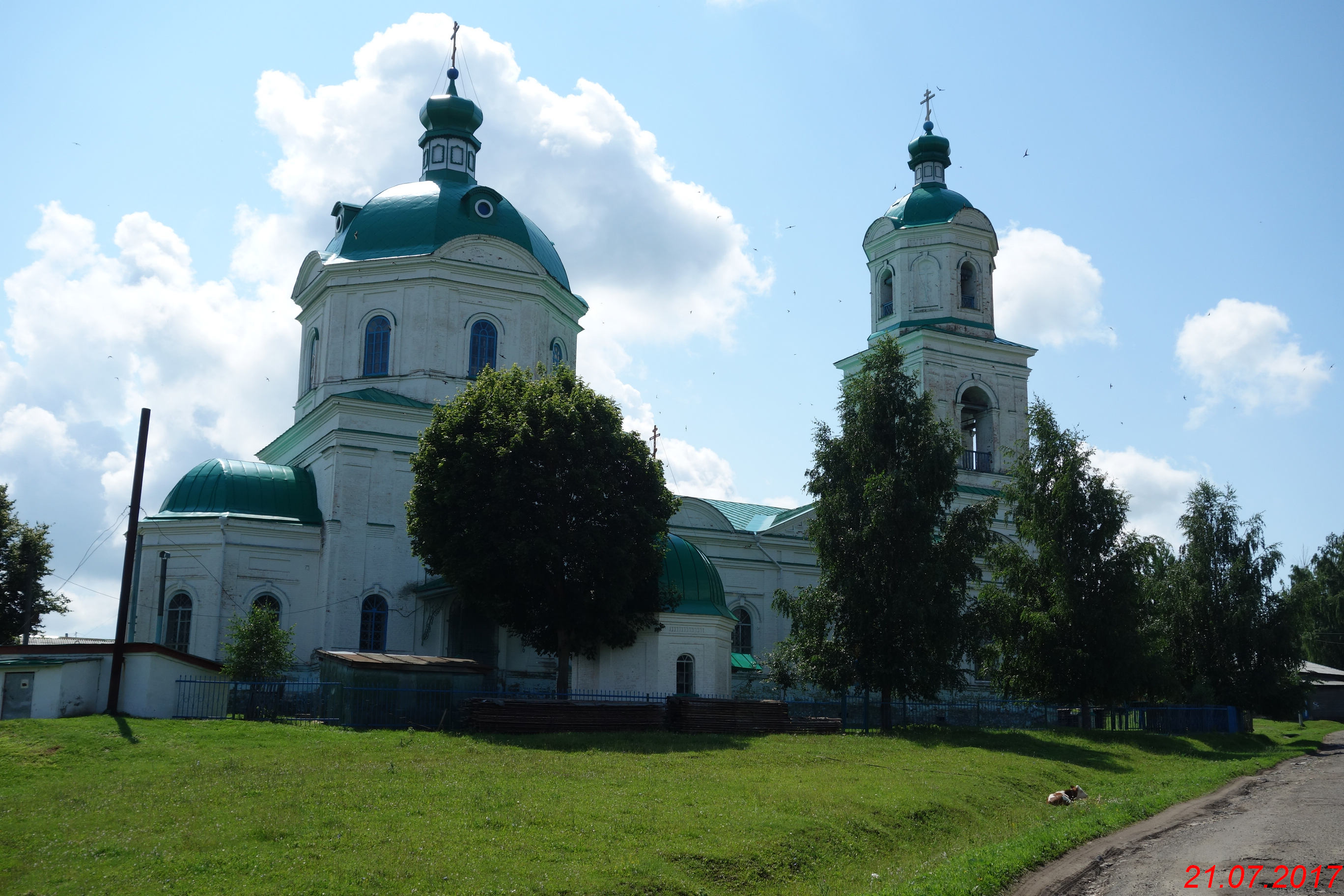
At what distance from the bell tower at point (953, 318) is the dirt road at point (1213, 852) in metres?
23.0

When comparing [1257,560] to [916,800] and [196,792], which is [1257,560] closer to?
[916,800]

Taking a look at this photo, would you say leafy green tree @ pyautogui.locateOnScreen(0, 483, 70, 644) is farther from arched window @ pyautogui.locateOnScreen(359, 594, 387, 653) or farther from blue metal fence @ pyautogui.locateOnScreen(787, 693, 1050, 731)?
blue metal fence @ pyautogui.locateOnScreen(787, 693, 1050, 731)

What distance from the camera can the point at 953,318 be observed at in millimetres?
40062

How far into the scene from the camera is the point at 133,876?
10273 mm

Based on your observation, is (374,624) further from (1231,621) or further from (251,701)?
(1231,621)

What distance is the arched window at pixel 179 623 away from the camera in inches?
1174

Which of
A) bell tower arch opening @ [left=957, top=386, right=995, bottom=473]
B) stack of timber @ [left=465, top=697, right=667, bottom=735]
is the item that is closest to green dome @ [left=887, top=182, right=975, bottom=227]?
bell tower arch opening @ [left=957, top=386, right=995, bottom=473]

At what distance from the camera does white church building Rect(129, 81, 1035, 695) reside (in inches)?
1179

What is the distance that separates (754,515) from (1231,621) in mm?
15715

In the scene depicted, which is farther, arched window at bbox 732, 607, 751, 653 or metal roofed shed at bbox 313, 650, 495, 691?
arched window at bbox 732, 607, 751, 653

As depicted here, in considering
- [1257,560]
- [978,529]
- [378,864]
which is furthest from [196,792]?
[1257,560]

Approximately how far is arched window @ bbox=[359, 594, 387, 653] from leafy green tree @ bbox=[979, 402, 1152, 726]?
15.7m

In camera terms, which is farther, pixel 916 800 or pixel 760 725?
pixel 760 725

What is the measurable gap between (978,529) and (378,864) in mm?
19424
